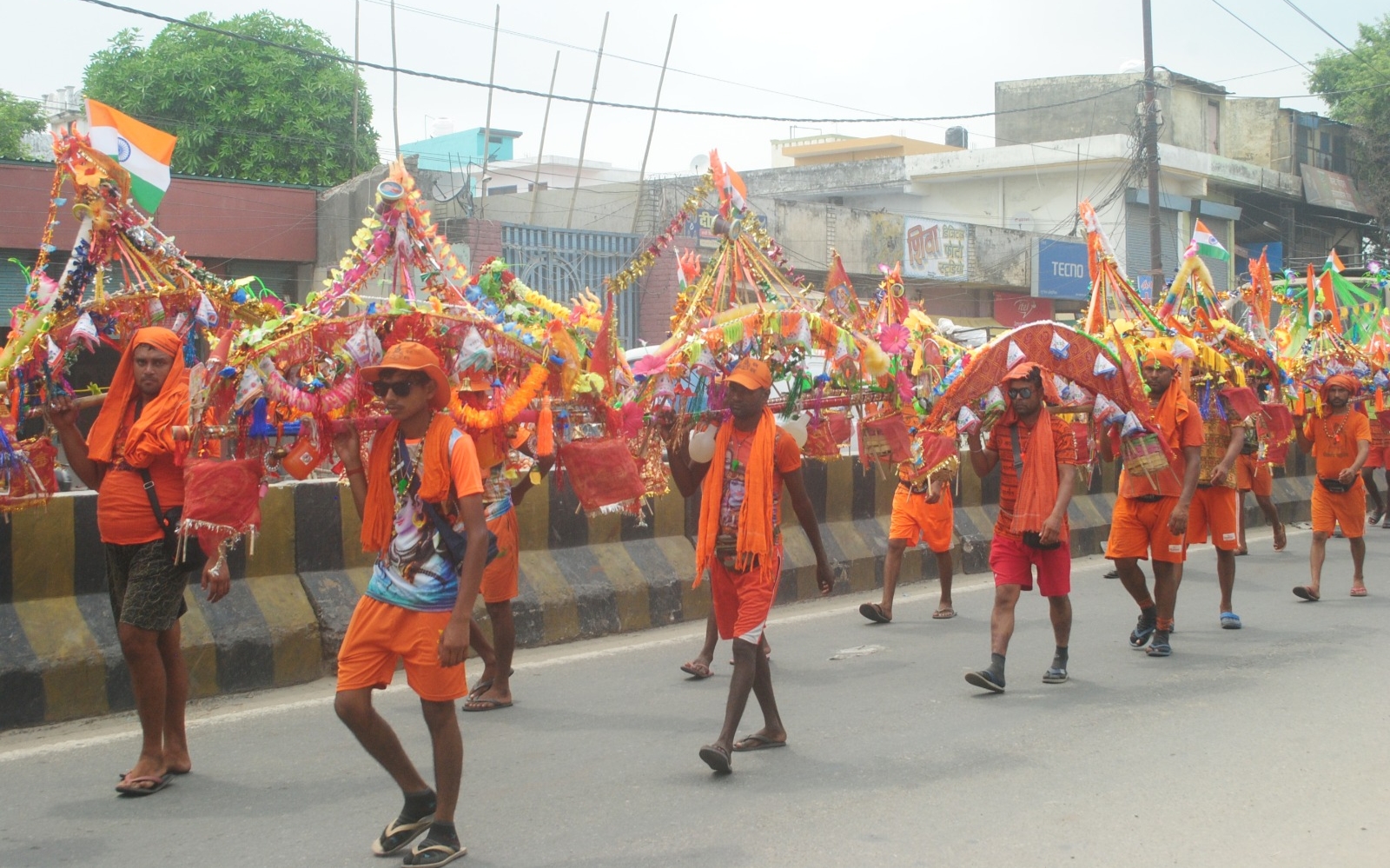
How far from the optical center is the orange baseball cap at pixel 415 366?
451 cm

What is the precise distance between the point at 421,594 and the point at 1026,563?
3854mm

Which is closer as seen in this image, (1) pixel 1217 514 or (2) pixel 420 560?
(2) pixel 420 560

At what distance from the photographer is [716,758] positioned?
216 inches

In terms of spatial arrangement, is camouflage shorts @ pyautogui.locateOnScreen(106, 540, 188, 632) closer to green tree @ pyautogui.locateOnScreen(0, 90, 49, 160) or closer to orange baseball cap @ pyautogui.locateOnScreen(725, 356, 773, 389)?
orange baseball cap @ pyautogui.locateOnScreen(725, 356, 773, 389)

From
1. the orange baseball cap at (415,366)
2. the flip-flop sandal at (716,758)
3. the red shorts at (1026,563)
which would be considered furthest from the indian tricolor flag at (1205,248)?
the orange baseball cap at (415,366)

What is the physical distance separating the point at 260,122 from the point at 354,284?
22.8 m

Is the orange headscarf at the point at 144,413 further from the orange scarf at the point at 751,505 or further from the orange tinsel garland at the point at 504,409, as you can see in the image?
the orange scarf at the point at 751,505

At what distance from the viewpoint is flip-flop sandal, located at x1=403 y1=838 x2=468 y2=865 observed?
4.50 metres

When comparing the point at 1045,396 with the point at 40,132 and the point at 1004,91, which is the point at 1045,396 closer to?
the point at 40,132

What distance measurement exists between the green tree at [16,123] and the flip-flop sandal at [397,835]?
89.2ft

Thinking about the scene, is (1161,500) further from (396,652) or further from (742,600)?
(396,652)

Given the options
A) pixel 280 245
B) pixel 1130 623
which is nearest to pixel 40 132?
pixel 280 245

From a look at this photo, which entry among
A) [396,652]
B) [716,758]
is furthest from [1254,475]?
[396,652]

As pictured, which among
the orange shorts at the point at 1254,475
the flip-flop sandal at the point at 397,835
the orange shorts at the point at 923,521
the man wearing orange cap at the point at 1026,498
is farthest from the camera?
the orange shorts at the point at 1254,475
